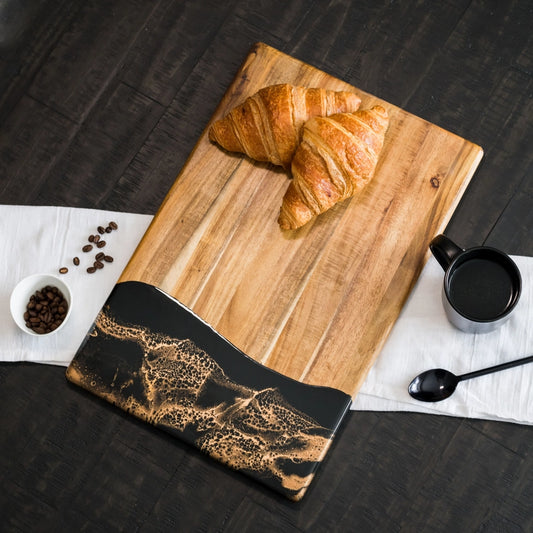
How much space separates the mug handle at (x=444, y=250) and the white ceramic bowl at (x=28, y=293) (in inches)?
34.1

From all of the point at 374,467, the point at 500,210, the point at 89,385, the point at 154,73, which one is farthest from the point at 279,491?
the point at 154,73

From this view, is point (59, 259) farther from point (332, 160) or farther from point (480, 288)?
point (480, 288)

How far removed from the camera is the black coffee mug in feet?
4.70

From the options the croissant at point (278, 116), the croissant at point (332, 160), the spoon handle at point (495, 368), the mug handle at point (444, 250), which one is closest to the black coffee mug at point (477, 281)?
the mug handle at point (444, 250)

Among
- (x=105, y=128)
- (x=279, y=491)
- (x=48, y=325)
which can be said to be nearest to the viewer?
(x=279, y=491)

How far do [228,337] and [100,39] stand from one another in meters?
0.95

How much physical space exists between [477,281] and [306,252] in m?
0.38

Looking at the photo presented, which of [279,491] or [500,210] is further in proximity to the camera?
[500,210]

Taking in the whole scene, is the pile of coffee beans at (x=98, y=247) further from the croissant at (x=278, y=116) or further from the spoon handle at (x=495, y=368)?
the spoon handle at (x=495, y=368)

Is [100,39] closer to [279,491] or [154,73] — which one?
[154,73]

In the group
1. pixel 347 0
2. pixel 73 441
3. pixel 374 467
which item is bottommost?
pixel 73 441

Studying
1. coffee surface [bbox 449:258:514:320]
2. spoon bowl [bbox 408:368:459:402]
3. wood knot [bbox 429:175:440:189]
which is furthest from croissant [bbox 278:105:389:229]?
spoon bowl [bbox 408:368:459:402]

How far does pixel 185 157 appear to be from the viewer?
178 centimetres

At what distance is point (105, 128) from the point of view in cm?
182
